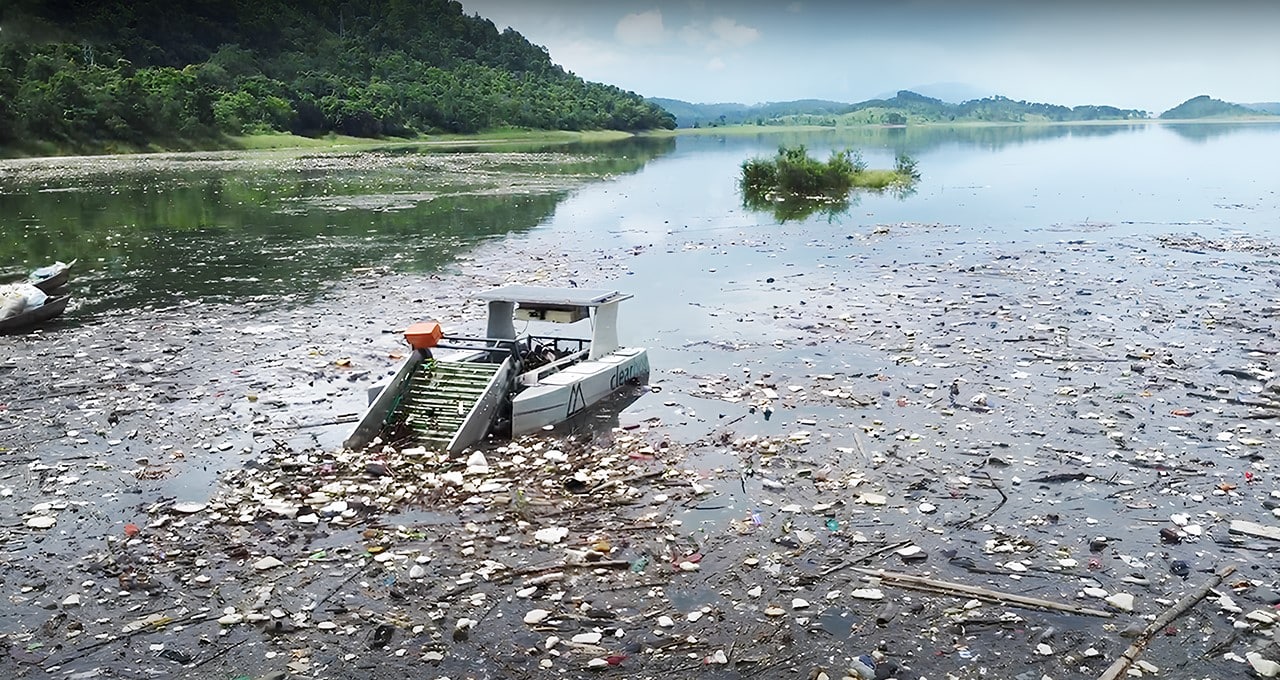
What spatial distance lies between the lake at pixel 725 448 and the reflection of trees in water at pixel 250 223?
43cm

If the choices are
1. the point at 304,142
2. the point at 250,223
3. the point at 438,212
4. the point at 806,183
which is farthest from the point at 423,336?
the point at 304,142

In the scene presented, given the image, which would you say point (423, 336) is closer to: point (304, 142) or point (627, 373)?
point (627, 373)

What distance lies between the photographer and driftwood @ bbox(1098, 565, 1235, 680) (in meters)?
7.97

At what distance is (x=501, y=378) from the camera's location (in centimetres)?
1389

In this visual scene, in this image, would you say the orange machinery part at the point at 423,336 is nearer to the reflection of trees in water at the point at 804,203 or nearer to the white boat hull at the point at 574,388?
the white boat hull at the point at 574,388

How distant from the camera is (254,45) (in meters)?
164

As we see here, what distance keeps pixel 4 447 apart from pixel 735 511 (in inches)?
373

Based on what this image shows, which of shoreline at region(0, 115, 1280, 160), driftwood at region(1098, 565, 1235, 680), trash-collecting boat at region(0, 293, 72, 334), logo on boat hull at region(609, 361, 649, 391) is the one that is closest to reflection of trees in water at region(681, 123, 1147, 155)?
shoreline at region(0, 115, 1280, 160)

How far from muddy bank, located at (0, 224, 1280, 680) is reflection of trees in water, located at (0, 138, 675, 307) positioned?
792 cm

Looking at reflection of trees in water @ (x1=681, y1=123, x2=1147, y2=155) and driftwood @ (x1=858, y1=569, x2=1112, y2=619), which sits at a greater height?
reflection of trees in water @ (x1=681, y1=123, x2=1147, y2=155)

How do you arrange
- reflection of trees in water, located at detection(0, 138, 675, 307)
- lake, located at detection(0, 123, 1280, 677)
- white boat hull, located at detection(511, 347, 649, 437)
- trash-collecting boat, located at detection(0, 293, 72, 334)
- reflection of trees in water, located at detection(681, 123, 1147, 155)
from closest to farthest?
lake, located at detection(0, 123, 1280, 677) → white boat hull, located at detection(511, 347, 649, 437) → trash-collecting boat, located at detection(0, 293, 72, 334) → reflection of trees in water, located at detection(0, 138, 675, 307) → reflection of trees in water, located at detection(681, 123, 1147, 155)

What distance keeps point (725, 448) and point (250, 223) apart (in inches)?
1229

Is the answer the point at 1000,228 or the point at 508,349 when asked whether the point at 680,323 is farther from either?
the point at 1000,228

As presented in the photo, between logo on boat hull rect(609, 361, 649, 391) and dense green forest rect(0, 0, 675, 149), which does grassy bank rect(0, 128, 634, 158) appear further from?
logo on boat hull rect(609, 361, 649, 391)
